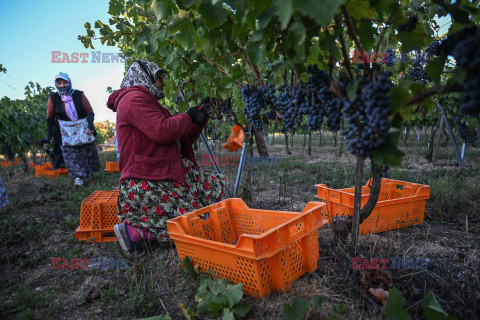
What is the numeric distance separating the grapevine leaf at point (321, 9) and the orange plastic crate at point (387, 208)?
203 cm

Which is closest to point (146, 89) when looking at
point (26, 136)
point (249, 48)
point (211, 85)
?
point (211, 85)

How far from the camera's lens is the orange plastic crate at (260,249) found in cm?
162

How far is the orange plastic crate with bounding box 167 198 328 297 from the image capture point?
1.62m

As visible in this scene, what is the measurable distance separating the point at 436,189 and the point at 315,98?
329cm

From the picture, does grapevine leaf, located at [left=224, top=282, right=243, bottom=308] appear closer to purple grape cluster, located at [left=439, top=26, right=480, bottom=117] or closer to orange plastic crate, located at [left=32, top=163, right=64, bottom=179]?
purple grape cluster, located at [left=439, top=26, right=480, bottom=117]

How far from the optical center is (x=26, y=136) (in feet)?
32.3

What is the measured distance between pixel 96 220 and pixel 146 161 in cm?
105

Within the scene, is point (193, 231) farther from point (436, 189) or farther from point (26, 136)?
point (26, 136)

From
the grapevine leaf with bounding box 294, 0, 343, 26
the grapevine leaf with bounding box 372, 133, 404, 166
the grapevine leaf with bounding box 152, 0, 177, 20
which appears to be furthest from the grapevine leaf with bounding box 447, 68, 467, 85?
the grapevine leaf with bounding box 152, 0, 177, 20

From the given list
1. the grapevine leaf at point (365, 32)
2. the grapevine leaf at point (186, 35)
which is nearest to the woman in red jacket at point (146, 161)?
the grapevine leaf at point (186, 35)

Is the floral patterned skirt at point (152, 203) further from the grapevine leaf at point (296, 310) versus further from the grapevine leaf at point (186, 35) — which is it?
the grapevine leaf at point (296, 310)

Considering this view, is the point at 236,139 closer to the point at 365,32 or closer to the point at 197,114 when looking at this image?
the point at 197,114

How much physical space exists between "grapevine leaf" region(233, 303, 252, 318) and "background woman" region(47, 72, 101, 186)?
4.75 m

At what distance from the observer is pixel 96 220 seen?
3.02 m
